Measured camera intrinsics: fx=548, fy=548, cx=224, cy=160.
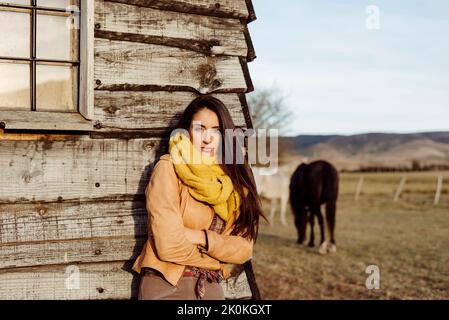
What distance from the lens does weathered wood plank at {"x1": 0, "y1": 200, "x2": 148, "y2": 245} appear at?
3035 millimetres

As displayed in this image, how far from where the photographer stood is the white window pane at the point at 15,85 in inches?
121

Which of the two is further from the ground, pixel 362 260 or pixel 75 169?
pixel 75 169

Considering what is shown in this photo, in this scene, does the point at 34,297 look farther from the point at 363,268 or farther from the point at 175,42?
the point at 363,268

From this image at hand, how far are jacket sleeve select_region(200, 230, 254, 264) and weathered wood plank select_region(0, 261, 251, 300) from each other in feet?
2.40

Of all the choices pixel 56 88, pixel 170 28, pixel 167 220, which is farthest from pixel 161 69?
pixel 167 220

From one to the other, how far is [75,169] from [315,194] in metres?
9.05

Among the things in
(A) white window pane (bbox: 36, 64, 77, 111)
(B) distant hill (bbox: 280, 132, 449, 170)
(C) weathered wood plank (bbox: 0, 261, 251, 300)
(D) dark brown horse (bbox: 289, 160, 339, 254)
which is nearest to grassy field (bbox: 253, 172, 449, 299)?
(D) dark brown horse (bbox: 289, 160, 339, 254)

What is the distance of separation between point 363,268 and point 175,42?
22.1ft

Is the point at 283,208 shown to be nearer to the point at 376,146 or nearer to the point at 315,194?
the point at 315,194

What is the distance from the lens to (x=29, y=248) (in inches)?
121

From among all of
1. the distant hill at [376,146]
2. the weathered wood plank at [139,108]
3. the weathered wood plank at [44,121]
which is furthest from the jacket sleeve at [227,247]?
the distant hill at [376,146]

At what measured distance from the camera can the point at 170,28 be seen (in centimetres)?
337

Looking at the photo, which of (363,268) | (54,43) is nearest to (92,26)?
(54,43)

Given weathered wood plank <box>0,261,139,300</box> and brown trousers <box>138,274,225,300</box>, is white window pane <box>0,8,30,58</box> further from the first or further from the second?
brown trousers <box>138,274,225,300</box>
